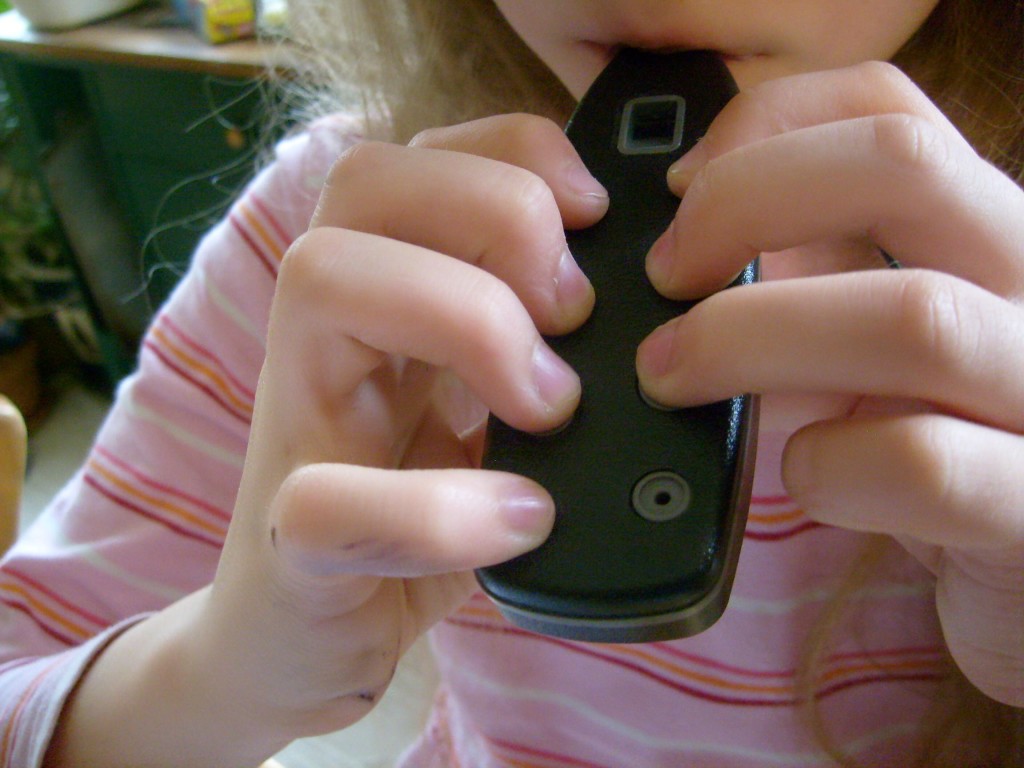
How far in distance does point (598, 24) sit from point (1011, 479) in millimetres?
248

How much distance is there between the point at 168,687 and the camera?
441mm

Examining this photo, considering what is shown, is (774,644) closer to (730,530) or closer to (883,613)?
(883,613)

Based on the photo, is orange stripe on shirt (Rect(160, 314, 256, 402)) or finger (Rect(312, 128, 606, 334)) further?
Answer: orange stripe on shirt (Rect(160, 314, 256, 402))

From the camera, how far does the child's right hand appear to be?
0.26m

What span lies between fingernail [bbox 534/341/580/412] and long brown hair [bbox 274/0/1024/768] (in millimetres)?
302

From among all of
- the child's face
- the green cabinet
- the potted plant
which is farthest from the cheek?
the potted plant

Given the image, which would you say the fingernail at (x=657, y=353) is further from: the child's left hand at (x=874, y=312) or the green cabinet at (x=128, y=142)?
the green cabinet at (x=128, y=142)

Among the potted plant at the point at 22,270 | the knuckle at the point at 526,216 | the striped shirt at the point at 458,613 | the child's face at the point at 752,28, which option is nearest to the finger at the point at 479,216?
the knuckle at the point at 526,216

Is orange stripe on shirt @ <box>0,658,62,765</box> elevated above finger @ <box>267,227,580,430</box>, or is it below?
below

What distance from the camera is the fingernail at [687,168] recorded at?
30 centimetres

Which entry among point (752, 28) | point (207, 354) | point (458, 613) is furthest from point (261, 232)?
point (752, 28)

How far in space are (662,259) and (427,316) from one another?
8cm

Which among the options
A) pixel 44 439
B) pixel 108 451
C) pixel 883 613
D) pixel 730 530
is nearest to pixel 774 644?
pixel 883 613

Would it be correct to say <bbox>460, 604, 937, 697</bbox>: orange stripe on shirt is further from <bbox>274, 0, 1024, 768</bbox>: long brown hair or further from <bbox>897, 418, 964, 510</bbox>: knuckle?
<bbox>897, 418, 964, 510</bbox>: knuckle
